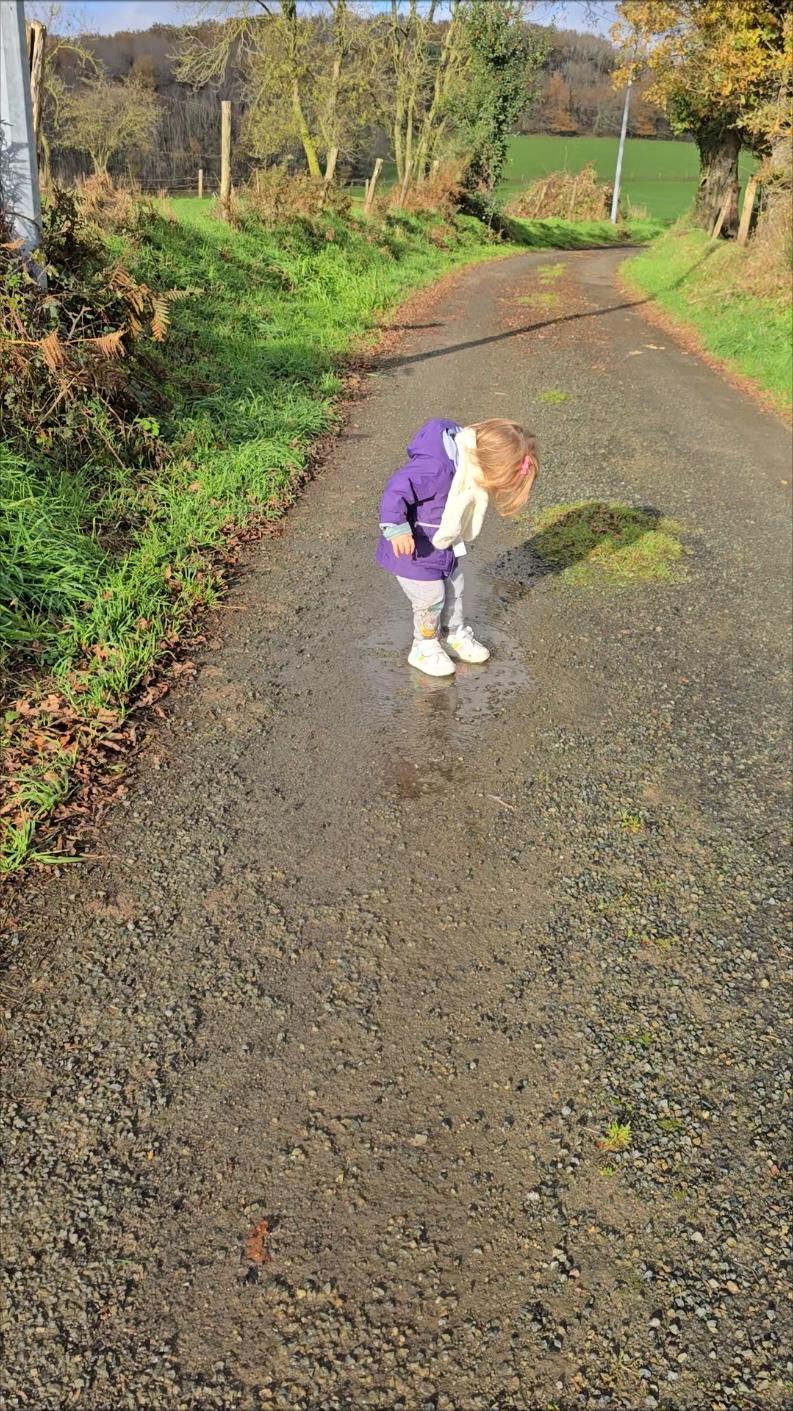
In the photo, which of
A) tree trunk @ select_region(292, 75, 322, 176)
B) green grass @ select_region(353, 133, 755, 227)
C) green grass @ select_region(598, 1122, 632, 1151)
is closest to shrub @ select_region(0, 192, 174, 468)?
green grass @ select_region(598, 1122, 632, 1151)

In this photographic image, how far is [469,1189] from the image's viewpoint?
2.27 metres

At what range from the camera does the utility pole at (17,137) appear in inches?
→ 232

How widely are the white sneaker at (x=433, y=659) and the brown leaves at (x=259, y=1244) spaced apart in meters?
2.86

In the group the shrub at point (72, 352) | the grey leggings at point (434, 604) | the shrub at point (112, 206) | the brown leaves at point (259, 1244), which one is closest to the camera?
the brown leaves at point (259, 1244)

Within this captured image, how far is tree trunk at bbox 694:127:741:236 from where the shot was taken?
22.1m

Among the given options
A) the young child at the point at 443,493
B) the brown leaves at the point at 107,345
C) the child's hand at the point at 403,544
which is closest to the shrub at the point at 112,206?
the brown leaves at the point at 107,345

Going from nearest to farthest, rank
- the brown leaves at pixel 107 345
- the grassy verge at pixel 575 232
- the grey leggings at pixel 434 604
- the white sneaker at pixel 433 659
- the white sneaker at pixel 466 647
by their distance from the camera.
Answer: the grey leggings at pixel 434 604 < the white sneaker at pixel 433 659 < the white sneaker at pixel 466 647 < the brown leaves at pixel 107 345 < the grassy verge at pixel 575 232

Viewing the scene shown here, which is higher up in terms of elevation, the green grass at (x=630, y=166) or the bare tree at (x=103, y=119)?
the green grass at (x=630, y=166)

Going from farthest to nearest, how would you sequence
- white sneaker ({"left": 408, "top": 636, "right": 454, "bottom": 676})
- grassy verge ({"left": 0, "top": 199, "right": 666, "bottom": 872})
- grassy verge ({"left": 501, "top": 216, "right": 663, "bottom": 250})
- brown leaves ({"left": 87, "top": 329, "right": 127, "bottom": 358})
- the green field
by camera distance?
1. the green field
2. grassy verge ({"left": 501, "top": 216, "right": 663, "bottom": 250})
3. brown leaves ({"left": 87, "top": 329, "right": 127, "bottom": 358})
4. white sneaker ({"left": 408, "top": 636, "right": 454, "bottom": 676})
5. grassy verge ({"left": 0, "top": 199, "right": 666, "bottom": 872})

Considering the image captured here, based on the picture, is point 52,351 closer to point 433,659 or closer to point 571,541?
point 433,659

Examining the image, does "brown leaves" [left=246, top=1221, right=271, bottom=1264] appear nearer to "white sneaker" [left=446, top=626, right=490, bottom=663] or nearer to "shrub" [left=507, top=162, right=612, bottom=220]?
"white sneaker" [left=446, top=626, right=490, bottom=663]

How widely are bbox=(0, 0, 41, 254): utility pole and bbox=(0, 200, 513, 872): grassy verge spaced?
1.52m

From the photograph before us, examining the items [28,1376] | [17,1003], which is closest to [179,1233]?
[28,1376]

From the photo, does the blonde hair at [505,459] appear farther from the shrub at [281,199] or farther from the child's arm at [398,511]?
the shrub at [281,199]
